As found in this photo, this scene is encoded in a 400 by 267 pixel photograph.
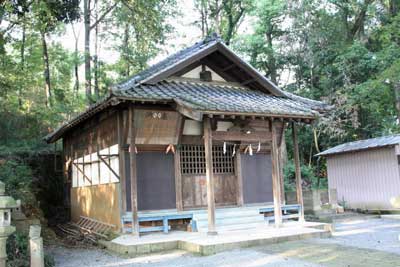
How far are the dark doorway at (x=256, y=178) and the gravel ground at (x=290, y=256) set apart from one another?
3070 millimetres

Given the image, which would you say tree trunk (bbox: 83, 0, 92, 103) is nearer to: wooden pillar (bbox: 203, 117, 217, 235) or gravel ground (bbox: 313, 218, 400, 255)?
wooden pillar (bbox: 203, 117, 217, 235)

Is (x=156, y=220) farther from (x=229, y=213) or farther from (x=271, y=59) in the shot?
(x=271, y=59)

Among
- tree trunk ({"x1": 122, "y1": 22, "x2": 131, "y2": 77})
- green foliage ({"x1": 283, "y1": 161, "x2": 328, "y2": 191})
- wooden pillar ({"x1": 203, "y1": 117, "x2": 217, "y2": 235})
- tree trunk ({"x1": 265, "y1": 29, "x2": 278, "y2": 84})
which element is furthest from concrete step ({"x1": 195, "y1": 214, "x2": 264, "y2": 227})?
tree trunk ({"x1": 122, "y1": 22, "x2": 131, "y2": 77})

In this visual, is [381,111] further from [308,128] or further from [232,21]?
[232,21]

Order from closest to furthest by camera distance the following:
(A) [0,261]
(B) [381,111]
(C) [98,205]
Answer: (A) [0,261] → (C) [98,205] → (B) [381,111]

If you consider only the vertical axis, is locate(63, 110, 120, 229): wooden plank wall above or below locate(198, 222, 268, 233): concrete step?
above

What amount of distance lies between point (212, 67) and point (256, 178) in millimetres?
3955

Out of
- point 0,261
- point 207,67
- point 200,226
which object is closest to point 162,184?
point 200,226

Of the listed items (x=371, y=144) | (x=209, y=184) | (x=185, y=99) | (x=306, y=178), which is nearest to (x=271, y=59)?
(x=306, y=178)

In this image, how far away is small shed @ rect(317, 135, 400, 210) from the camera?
1570 cm

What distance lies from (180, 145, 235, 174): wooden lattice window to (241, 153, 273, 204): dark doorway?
1.56 ft

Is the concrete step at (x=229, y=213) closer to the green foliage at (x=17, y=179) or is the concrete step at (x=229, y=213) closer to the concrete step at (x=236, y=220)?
the concrete step at (x=236, y=220)

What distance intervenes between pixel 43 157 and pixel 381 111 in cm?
1790

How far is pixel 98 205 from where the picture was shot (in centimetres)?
1255
